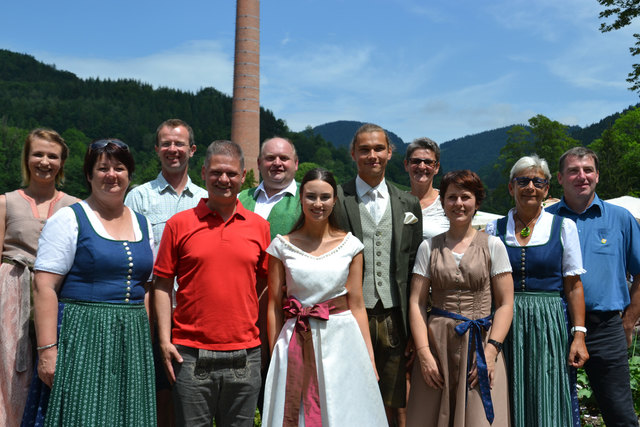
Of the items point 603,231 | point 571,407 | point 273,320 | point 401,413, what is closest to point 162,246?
point 273,320

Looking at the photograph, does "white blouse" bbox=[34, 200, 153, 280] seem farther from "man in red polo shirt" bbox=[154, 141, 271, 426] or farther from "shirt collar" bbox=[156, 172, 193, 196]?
"shirt collar" bbox=[156, 172, 193, 196]

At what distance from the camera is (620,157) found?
3866cm

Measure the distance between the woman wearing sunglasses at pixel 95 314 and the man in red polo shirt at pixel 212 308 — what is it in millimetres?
151

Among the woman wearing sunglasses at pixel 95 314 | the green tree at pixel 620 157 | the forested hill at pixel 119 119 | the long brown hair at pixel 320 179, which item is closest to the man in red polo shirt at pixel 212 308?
the woman wearing sunglasses at pixel 95 314

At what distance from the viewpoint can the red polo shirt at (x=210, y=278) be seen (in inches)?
131

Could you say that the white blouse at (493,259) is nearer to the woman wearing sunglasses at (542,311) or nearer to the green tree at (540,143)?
the woman wearing sunglasses at (542,311)

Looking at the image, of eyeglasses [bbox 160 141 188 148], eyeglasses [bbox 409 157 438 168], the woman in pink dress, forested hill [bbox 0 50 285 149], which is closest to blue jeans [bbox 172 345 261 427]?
the woman in pink dress

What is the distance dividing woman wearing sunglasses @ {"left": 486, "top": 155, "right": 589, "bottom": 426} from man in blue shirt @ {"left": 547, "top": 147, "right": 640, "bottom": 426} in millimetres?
261

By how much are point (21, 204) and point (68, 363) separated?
1.23 meters

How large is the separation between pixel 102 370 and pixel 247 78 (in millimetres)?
40325

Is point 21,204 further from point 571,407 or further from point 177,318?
point 571,407

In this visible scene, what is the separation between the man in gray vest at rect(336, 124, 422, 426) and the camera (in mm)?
3805

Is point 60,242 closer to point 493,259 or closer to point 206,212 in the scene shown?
point 206,212

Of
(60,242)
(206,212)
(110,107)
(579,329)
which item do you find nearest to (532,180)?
(579,329)
